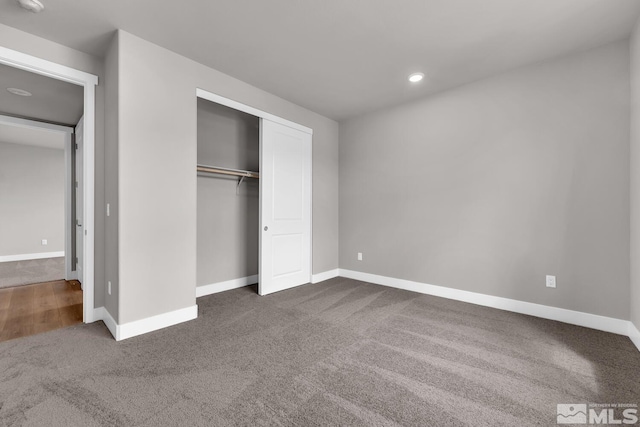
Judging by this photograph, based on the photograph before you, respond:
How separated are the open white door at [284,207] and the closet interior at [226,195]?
0.42 meters

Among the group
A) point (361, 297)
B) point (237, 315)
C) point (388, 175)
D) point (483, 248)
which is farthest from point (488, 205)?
point (237, 315)

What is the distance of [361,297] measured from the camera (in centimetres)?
359

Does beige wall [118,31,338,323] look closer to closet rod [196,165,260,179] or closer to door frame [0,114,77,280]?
closet rod [196,165,260,179]

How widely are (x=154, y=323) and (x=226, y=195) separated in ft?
6.10

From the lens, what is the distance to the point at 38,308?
10.4 ft

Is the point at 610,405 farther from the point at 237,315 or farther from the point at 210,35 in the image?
the point at 210,35

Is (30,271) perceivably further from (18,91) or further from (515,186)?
(515,186)

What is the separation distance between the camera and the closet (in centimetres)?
367

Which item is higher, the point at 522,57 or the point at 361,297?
the point at 522,57

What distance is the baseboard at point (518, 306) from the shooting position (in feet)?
8.36

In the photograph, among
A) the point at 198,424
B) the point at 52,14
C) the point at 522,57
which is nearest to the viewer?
the point at 198,424

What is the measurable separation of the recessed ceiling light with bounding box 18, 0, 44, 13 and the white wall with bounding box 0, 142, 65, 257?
6023mm

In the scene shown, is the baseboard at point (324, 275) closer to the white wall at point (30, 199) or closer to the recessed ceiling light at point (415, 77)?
the recessed ceiling light at point (415, 77)

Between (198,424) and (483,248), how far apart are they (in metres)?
3.18
